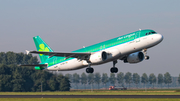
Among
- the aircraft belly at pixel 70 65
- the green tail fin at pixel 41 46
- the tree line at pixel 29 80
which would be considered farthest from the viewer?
the tree line at pixel 29 80

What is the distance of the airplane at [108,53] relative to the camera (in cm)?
4772

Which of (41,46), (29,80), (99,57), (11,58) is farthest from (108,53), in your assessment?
(11,58)

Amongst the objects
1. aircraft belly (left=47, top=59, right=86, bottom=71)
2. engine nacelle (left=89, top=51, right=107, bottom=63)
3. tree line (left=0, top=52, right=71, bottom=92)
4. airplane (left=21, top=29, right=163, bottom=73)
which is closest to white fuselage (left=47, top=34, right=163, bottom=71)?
airplane (left=21, top=29, right=163, bottom=73)

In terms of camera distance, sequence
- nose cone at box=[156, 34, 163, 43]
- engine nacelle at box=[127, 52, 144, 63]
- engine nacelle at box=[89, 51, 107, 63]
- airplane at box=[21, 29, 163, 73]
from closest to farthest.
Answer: nose cone at box=[156, 34, 163, 43], airplane at box=[21, 29, 163, 73], engine nacelle at box=[89, 51, 107, 63], engine nacelle at box=[127, 52, 144, 63]

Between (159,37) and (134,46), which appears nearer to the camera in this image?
(159,37)

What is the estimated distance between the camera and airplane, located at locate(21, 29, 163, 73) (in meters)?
47.7

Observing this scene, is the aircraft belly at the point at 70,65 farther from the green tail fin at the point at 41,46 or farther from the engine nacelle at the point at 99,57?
the green tail fin at the point at 41,46

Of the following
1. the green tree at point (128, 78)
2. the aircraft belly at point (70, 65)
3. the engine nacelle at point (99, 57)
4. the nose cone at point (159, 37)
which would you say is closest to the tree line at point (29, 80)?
the aircraft belly at point (70, 65)

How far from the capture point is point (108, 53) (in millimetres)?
50906

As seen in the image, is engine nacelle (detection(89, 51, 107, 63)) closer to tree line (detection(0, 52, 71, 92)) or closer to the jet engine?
the jet engine

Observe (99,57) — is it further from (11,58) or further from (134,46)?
(11,58)

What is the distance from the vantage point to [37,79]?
105188mm

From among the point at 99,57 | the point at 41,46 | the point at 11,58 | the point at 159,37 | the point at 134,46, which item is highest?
the point at 11,58

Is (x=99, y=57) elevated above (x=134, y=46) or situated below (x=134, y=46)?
below
